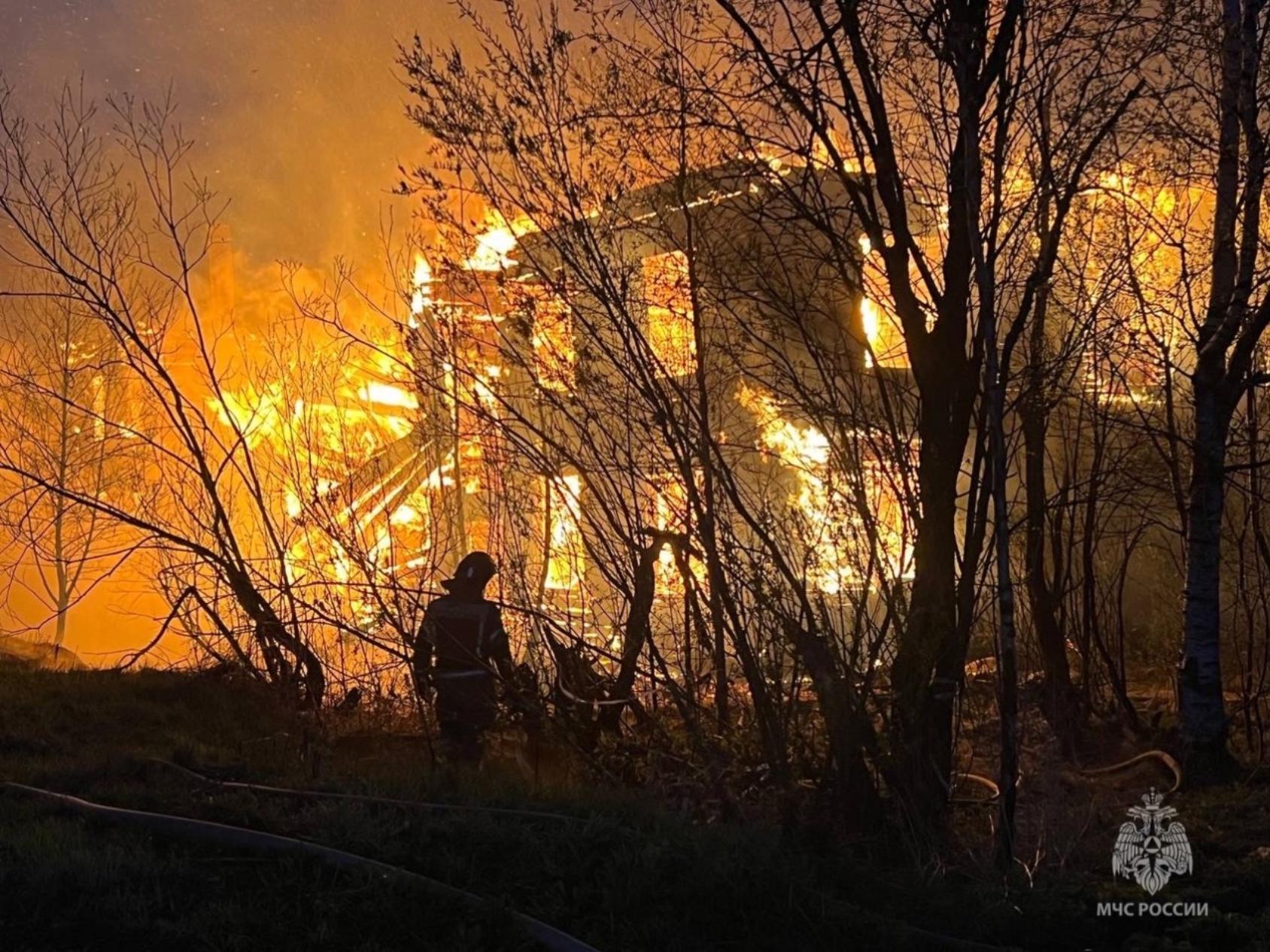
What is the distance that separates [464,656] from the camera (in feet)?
29.8

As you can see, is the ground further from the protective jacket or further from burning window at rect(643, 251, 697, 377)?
burning window at rect(643, 251, 697, 377)

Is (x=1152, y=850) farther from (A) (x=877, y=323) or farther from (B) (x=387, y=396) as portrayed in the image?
(B) (x=387, y=396)

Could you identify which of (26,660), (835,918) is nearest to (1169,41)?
(835,918)

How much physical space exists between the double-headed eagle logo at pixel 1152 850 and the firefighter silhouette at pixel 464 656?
436 centimetres

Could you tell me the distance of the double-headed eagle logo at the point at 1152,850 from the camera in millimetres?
6953

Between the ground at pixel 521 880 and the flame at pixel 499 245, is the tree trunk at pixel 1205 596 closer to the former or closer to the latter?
the ground at pixel 521 880

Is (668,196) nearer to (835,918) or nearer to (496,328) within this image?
(496,328)

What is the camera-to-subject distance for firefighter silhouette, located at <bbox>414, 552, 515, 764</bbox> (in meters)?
8.99

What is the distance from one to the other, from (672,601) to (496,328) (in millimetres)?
2512

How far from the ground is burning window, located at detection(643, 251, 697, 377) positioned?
10.7ft

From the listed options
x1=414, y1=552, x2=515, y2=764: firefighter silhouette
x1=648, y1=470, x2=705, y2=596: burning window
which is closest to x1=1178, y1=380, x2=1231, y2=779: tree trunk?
x1=648, y1=470, x2=705, y2=596: burning window

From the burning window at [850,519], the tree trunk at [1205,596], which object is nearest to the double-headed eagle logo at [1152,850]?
the burning window at [850,519]

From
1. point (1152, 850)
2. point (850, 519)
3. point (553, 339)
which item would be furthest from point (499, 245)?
point (1152, 850)

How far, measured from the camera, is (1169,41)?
8.03 m
